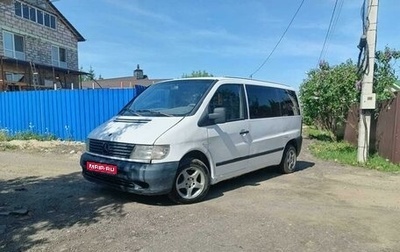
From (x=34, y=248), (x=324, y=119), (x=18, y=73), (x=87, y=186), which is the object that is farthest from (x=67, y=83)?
(x=34, y=248)

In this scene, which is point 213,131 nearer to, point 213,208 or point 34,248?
point 213,208

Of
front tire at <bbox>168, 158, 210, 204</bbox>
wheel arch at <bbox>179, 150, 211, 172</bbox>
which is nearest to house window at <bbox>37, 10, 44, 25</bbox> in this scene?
wheel arch at <bbox>179, 150, 211, 172</bbox>

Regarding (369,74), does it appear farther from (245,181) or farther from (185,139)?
(185,139)

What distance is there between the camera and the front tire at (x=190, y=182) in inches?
206

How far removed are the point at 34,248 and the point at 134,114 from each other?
2642 millimetres

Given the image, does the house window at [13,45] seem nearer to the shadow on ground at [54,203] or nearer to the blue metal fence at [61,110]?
the blue metal fence at [61,110]

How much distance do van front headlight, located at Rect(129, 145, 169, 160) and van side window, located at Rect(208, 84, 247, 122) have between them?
112cm

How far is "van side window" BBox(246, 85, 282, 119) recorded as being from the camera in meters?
6.58

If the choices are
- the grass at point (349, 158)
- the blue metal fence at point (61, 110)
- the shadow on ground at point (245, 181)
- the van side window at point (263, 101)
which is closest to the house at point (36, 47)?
the blue metal fence at point (61, 110)

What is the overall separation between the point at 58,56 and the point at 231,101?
101 ft

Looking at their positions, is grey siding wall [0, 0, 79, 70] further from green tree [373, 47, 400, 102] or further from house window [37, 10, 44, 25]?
green tree [373, 47, 400, 102]

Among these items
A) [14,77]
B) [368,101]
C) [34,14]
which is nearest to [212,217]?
[368,101]

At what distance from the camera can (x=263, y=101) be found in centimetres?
693

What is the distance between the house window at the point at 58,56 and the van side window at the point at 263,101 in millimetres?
29206
